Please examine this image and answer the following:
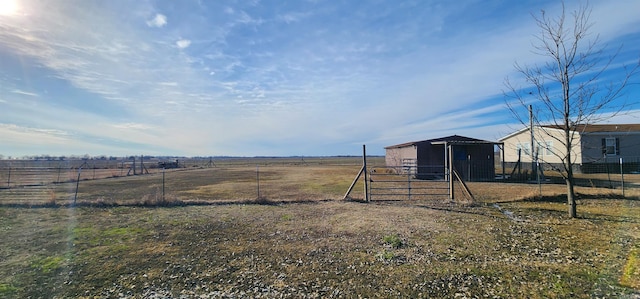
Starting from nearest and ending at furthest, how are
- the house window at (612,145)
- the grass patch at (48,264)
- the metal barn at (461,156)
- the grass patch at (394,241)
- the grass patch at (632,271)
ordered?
1. the grass patch at (632,271)
2. the grass patch at (48,264)
3. the grass patch at (394,241)
4. the metal barn at (461,156)
5. the house window at (612,145)

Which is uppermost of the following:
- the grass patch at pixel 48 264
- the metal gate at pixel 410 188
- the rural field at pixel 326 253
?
the metal gate at pixel 410 188

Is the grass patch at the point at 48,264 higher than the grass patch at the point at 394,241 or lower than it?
lower

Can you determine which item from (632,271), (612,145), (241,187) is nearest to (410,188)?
(632,271)

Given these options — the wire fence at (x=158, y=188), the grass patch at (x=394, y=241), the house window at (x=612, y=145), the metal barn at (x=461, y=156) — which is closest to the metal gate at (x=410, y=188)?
the metal barn at (x=461, y=156)

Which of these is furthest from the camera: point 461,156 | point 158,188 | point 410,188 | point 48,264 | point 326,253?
→ point 461,156

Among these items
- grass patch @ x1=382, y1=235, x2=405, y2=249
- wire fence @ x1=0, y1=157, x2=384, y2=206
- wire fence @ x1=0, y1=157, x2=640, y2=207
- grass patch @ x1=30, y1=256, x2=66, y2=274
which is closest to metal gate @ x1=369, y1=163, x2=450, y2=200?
wire fence @ x1=0, y1=157, x2=640, y2=207

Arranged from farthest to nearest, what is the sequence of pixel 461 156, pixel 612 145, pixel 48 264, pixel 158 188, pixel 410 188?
pixel 612 145
pixel 461 156
pixel 158 188
pixel 410 188
pixel 48 264

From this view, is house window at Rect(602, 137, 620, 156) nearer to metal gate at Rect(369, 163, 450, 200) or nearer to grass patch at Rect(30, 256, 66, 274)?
metal gate at Rect(369, 163, 450, 200)

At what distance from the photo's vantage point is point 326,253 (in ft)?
Result: 20.0

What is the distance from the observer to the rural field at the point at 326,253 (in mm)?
4527

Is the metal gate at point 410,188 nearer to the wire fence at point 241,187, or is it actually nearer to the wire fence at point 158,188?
the wire fence at point 241,187

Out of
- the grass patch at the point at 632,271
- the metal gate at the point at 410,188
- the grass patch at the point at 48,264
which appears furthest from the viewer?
the metal gate at the point at 410,188

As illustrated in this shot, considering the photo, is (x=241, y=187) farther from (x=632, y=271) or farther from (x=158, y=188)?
(x=632, y=271)

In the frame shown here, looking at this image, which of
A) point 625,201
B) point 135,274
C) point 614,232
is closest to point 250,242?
point 135,274
